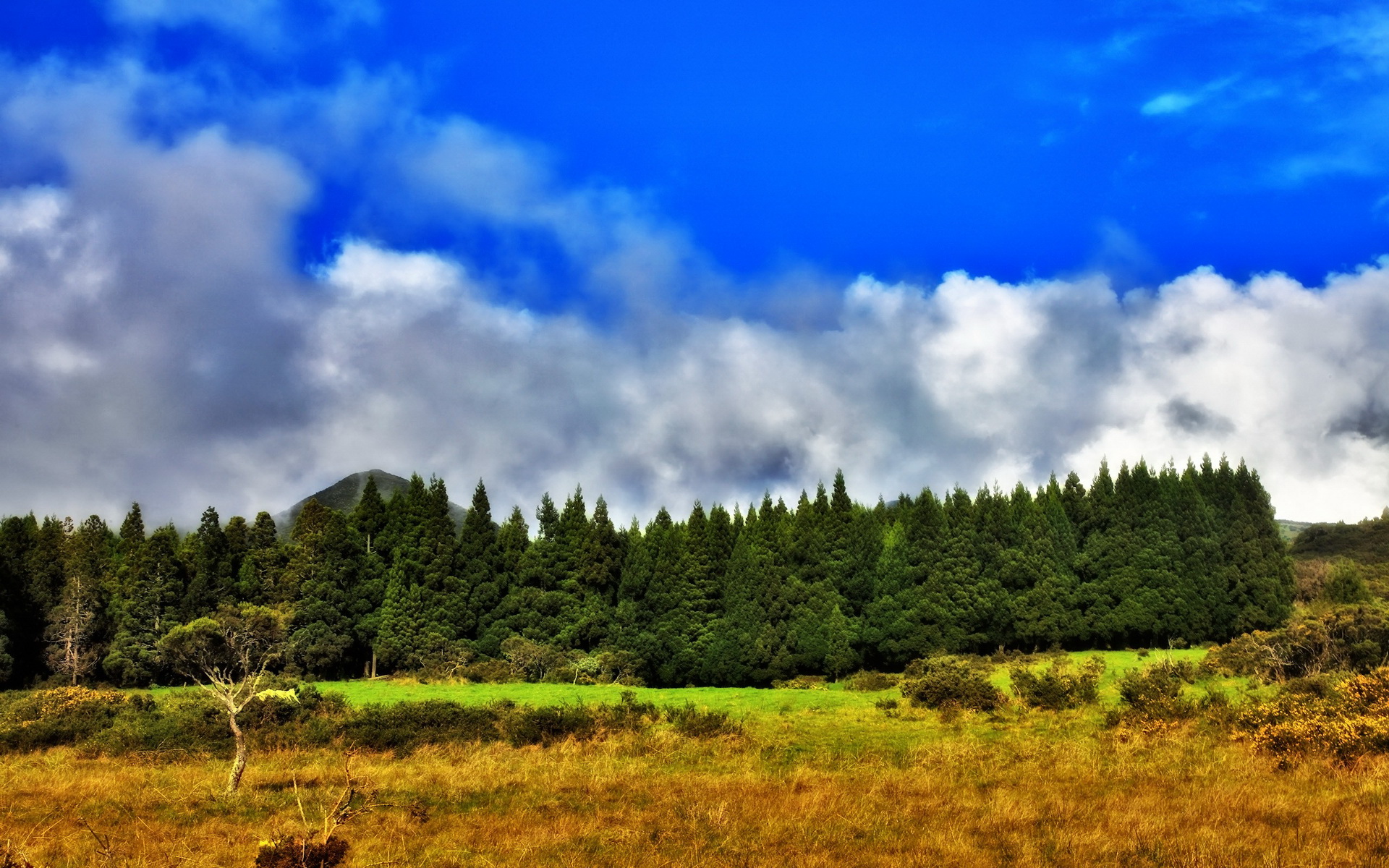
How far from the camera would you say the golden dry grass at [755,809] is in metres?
11.7

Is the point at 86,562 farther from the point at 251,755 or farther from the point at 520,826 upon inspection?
the point at 520,826

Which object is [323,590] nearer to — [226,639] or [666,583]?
[226,639]

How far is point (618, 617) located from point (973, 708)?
2613cm

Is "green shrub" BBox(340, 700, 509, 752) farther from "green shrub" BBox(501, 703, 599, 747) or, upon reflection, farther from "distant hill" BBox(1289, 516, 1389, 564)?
"distant hill" BBox(1289, 516, 1389, 564)

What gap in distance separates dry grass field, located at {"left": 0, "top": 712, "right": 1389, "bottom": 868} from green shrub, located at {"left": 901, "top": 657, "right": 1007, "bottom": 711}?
5.55 m

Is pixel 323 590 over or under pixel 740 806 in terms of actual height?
over

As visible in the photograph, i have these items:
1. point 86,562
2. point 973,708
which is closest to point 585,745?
point 973,708

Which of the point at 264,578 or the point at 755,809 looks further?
the point at 264,578

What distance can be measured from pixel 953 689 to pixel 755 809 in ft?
52.3

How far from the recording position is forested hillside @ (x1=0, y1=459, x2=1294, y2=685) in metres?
46.1

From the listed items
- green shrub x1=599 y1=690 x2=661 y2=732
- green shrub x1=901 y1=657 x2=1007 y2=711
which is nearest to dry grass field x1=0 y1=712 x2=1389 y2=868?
green shrub x1=599 y1=690 x2=661 y2=732

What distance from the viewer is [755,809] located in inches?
570

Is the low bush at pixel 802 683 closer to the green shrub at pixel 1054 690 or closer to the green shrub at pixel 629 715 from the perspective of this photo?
the green shrub at pixel 1054 690

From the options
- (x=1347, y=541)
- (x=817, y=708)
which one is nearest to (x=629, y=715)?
(x=817, y=708)
